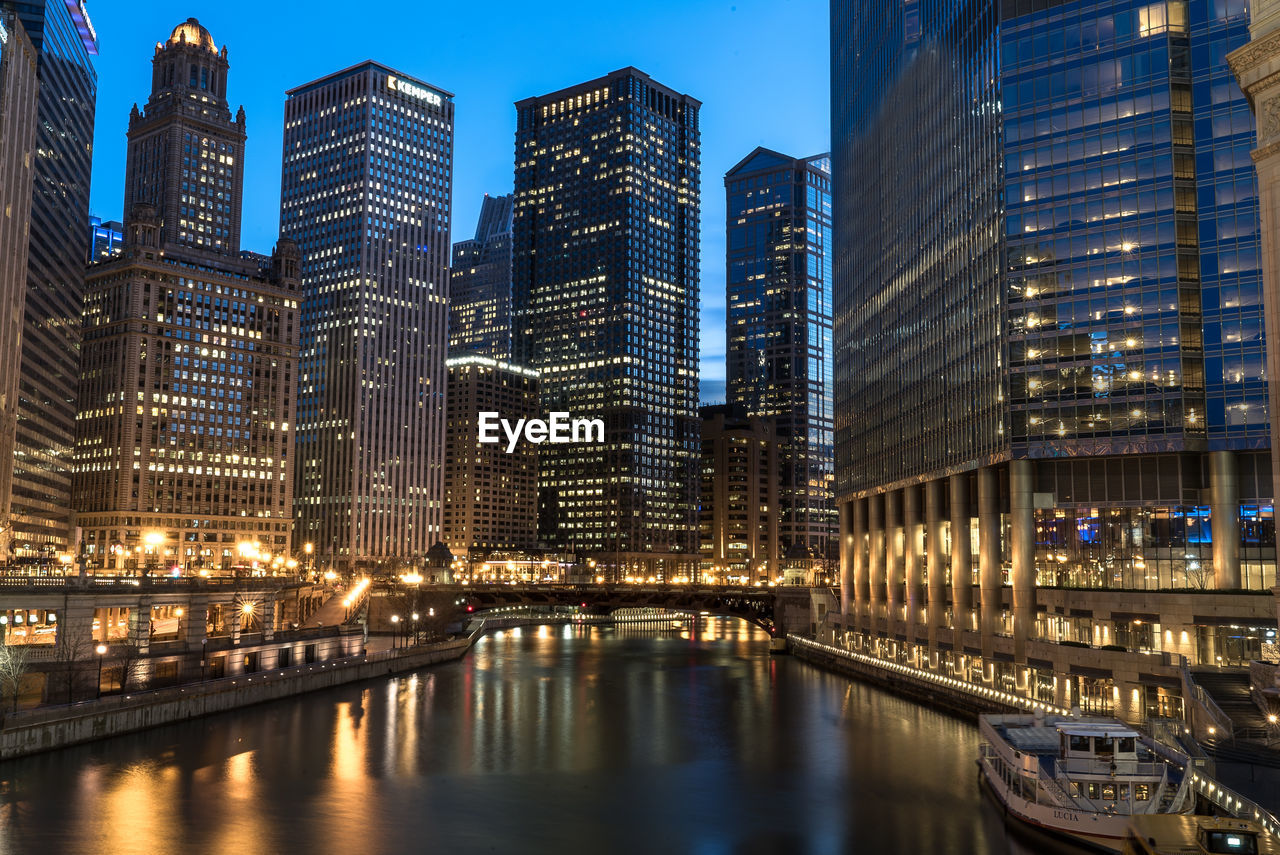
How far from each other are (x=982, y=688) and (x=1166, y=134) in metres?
51.8

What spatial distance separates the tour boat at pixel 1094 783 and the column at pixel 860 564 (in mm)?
94090

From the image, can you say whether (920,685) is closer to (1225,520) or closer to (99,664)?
(1225,520)

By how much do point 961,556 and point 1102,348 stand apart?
26931 mm

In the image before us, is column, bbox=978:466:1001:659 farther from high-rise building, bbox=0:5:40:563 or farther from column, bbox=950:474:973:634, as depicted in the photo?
high-rise building, bbox=0:5:40:563

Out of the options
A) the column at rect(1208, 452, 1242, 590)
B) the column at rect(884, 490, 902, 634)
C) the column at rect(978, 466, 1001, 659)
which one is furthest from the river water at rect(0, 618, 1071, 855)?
the column at rect(884, 490, 902, 634)

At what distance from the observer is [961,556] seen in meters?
119

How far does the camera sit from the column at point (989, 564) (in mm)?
111125

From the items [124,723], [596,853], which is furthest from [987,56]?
[124,723]

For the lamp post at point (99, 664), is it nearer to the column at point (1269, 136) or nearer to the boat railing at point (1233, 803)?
the boat railing at point (1233, 803)

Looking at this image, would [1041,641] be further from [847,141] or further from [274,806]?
[847,141]

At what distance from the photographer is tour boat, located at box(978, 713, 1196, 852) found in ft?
191

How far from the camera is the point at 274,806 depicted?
224 ft

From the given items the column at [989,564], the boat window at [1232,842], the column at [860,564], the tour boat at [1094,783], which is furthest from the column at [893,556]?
the boat window at [1232,842]

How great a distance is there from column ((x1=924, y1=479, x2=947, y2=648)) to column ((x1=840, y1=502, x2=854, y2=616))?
3896 centimetres
